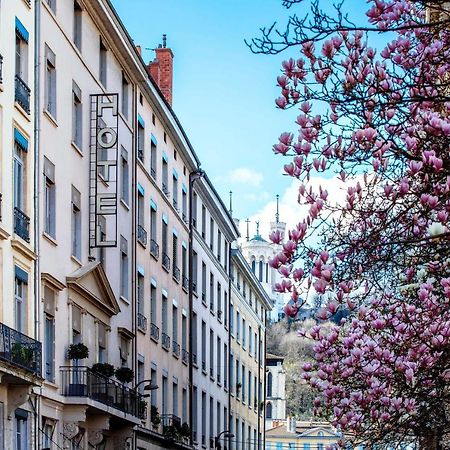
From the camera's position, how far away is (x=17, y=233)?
26812 mm

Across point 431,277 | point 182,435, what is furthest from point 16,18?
point 182,435

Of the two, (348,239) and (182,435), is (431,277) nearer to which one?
(348,239)

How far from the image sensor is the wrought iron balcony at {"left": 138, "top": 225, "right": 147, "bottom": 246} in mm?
40431

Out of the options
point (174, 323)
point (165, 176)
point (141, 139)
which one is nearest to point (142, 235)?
point (141, 139)

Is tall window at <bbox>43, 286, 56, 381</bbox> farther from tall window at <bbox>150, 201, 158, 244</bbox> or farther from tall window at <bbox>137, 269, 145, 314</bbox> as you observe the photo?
tall window at <bbox>150, 201, 158, 244</bbox>

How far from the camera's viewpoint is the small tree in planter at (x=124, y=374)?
3600cm

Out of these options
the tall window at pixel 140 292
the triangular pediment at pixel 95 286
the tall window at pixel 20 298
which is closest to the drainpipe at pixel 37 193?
the tall window at pixel 20 298

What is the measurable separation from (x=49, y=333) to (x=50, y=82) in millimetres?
5744

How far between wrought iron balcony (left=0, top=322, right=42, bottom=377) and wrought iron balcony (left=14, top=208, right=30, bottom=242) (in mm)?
2290

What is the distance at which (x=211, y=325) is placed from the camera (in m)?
57.2

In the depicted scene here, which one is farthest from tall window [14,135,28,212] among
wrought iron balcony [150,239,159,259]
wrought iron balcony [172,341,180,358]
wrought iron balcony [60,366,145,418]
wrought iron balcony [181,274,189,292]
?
wrought iron balcony [181,274,189,292]

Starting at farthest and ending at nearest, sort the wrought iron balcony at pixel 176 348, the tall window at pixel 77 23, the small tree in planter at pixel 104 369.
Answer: the wrought iron balcony at pixel 176 348, the small tree in planter at pixel 104 369, the tall window at pixel 77 23

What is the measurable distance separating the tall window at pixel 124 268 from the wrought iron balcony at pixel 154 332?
12.4 ft

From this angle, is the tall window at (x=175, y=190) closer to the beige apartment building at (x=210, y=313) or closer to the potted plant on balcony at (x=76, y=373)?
the beige apartment building at (x=210, y=313)
